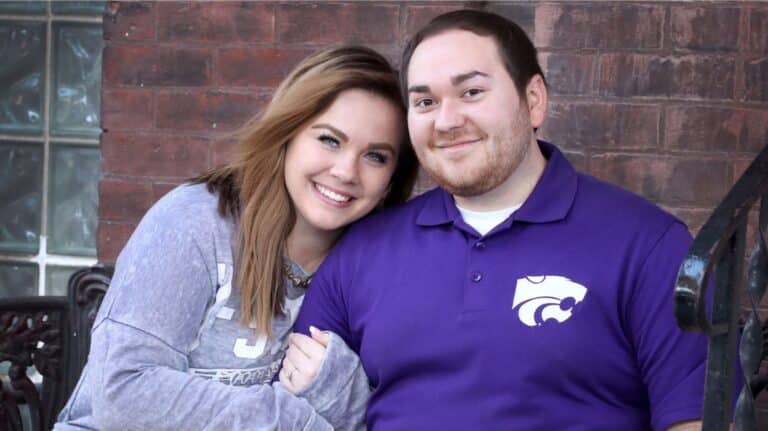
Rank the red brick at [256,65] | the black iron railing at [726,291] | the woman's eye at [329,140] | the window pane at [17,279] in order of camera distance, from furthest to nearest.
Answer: the window pane at [17,279] < the red brick at [256,65] < the woman's eye at [329,140] < the black iron railing at [726,291]

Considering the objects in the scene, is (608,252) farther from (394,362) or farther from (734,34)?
(734,34)

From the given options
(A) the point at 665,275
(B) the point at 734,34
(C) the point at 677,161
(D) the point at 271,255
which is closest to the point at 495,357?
(A) the point at 665,275

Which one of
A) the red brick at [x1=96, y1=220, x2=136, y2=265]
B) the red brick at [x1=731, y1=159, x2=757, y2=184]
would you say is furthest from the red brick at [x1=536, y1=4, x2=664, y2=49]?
the red brick at [x1=96, y1=220, x2=136, y2=265]

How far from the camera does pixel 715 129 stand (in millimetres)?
3326

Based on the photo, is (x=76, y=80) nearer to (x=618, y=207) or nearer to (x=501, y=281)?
(x=501, y=281)

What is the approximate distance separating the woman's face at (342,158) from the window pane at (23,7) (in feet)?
5.60

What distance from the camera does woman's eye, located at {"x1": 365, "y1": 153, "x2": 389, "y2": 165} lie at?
109 inches

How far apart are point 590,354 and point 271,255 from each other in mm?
774

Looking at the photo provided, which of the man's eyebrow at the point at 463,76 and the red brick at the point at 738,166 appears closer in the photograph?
the man's eyebrow at the point at 463,76

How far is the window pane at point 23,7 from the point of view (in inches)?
160

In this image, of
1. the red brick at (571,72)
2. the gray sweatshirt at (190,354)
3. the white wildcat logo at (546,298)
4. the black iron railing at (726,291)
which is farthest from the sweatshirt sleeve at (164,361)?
the red brick at (571,72)

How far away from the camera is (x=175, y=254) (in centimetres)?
256

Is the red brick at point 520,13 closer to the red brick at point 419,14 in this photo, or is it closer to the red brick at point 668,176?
the red brick at point 419,14

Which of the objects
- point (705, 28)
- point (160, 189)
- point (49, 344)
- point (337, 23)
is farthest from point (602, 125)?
point (49, 344)
